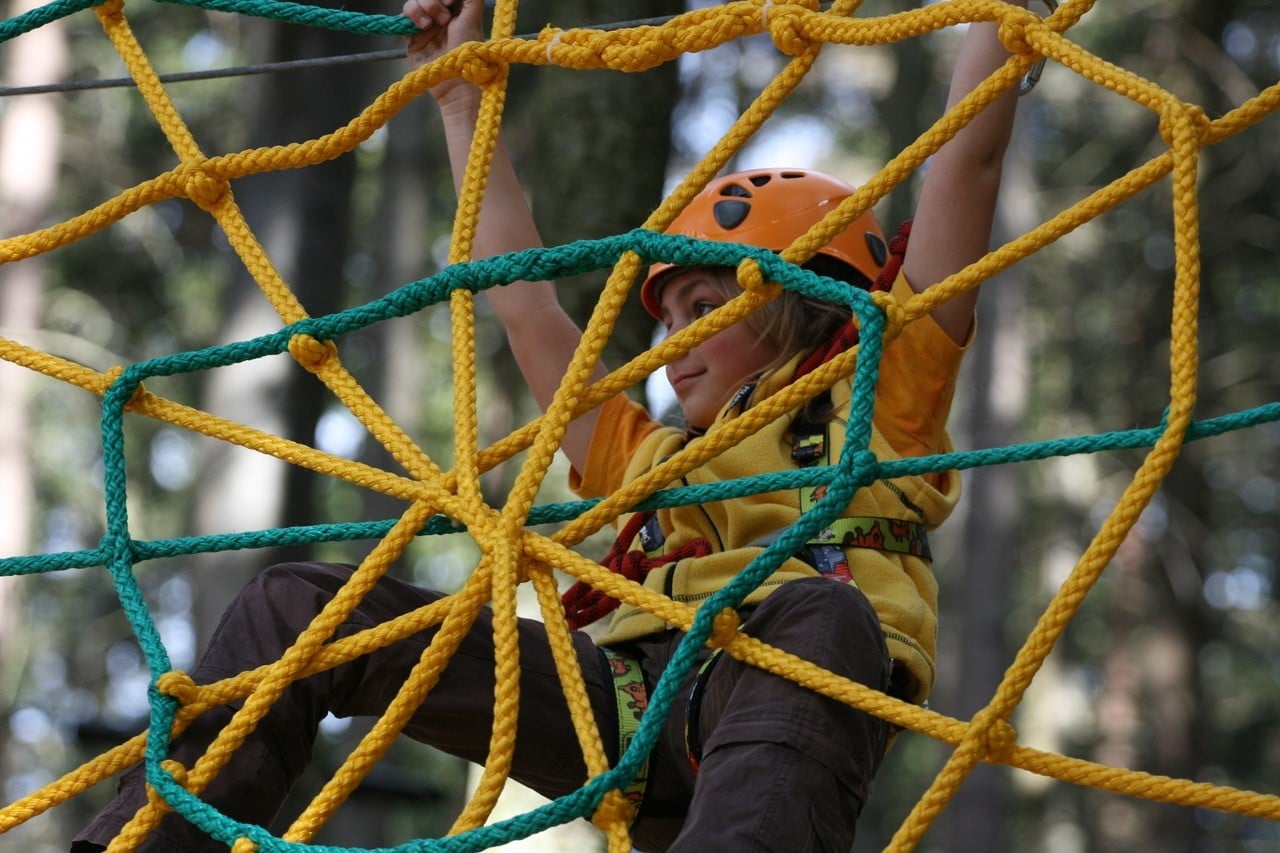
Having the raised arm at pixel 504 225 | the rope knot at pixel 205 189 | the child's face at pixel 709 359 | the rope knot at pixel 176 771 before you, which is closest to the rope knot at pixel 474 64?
the raised arm at pixel 504 225

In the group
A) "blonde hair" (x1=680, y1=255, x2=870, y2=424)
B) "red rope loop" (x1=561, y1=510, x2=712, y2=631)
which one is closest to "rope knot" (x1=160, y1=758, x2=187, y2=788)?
"red rope loop" (x1=561, y1=510, x2=712, y2=631)

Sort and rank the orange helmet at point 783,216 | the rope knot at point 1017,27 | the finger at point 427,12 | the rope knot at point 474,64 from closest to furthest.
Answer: the rope knot at point 1017,27
the rope knot at point 474,64
the finger at point 427,12
the orange helmet at point 783,216

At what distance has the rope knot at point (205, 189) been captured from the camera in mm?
1955

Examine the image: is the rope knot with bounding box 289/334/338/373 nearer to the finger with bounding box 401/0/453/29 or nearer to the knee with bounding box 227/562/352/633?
the knee with bounding box 227/562/352/633

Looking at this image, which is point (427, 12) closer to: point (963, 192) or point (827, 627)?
point (963, 192)

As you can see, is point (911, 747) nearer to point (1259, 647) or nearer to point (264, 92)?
point (1259, 647)

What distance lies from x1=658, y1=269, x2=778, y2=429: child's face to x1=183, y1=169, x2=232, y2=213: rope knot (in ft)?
2.04

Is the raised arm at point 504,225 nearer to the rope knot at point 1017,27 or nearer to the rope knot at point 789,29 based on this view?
the rope knot at point 789,29

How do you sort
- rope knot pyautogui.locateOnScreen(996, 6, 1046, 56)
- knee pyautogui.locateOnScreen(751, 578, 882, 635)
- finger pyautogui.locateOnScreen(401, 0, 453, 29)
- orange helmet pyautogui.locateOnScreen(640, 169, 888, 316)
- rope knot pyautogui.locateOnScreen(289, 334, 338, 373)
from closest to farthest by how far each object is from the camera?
knee pyautogui.locateOnScreen(751, 578, 882, 635) → rope knot pyautogui.locateOnScreen(996, 6, 1046, 56) → rope knot pyautogui.locateOnScreen(289, 334, 338, 373) → finger pyautogui.locateOnScreen(401, 0, 453, 29) → orange helmet pyautogui.locateOnScreen(640, 169, 888, 316)

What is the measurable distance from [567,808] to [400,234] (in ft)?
18.1

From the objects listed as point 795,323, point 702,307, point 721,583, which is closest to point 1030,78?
point 795,323

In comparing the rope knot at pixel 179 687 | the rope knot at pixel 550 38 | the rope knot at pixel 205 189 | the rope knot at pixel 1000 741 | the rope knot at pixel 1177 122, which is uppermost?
the rope knot at pixel 550 38

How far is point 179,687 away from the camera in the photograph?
1.64 metres

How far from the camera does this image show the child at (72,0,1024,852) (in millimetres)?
1496
